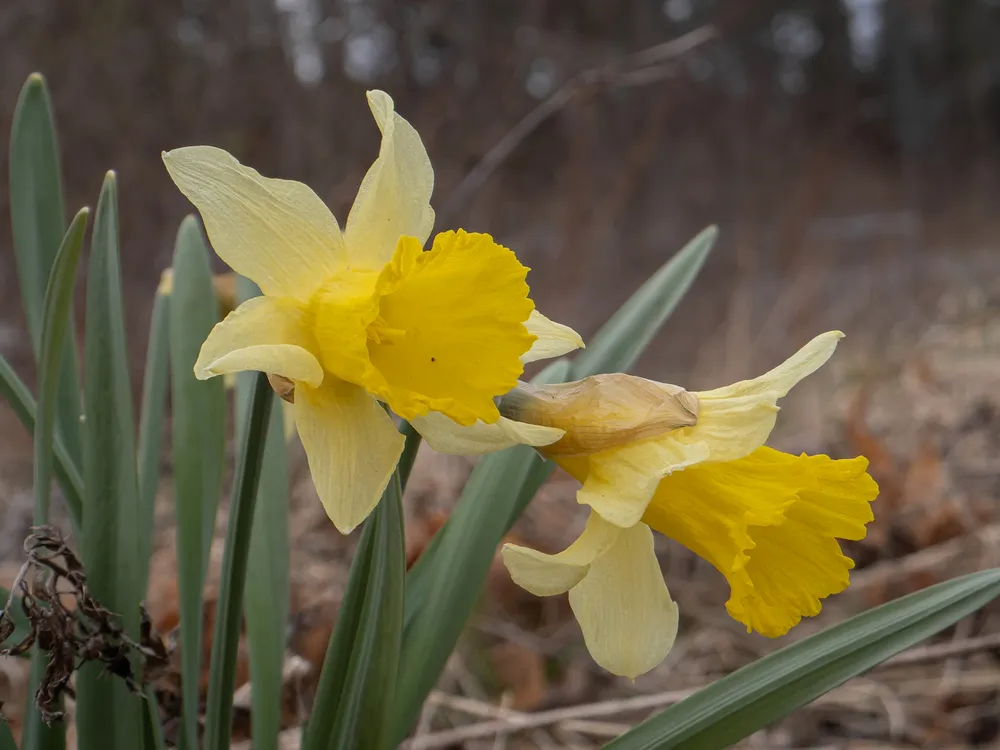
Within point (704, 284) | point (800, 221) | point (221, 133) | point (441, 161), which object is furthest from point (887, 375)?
point (221, 133)

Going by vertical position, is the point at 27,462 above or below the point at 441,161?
below

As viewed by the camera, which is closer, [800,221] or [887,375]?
[887,375]

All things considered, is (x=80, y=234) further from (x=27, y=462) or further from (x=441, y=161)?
(x=441, y=161)

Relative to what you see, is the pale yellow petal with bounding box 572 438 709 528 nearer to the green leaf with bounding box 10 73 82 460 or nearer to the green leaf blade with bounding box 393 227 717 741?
the green leaf blade with bounding box 393 227 717 741

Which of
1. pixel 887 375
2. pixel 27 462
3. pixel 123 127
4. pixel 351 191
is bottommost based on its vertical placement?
pixel 27 462

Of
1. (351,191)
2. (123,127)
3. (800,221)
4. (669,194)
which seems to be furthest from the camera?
(669,194)
